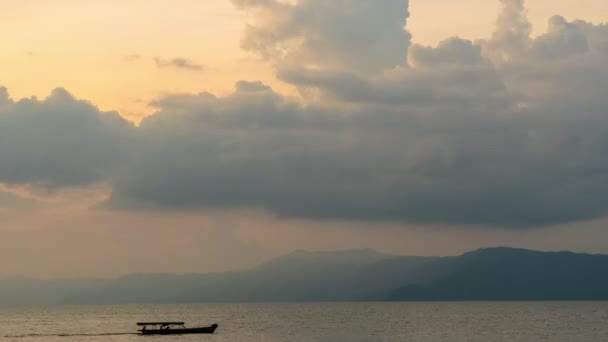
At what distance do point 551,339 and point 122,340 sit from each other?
107 meters

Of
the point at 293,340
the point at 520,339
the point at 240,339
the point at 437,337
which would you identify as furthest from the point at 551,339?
the point at 240,339

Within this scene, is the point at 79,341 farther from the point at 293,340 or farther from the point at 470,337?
the point at 470,337

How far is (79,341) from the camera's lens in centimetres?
19912

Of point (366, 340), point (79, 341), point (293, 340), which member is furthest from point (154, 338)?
point (366, 340)

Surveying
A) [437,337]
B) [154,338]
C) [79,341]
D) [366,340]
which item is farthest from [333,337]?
[79,341]

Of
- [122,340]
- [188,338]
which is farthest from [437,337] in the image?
[122,340]

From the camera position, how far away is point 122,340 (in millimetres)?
196375

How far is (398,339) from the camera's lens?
7584 inches

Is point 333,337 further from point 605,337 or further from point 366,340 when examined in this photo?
point 605,337

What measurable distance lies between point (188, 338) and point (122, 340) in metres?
16.8

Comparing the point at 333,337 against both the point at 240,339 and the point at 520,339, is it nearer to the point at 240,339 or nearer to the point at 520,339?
the point at 240,339

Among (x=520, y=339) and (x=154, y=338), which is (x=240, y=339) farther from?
(x=520, y=339)

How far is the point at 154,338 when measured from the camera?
194 m

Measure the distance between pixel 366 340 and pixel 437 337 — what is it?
767 inches
